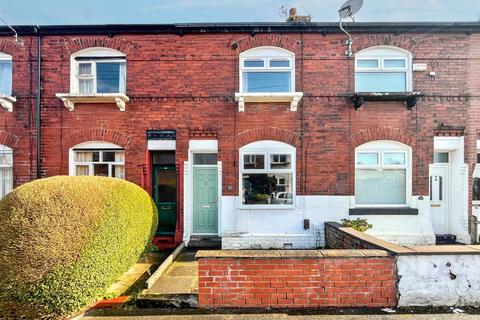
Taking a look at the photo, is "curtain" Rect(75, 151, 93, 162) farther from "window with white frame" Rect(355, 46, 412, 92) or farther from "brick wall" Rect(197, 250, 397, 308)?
"window with white frame" Rect(355, 46, 412, 92)

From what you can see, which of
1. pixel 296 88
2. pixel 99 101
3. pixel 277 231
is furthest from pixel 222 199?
pixel 99 101

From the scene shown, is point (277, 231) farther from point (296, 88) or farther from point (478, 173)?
point (478, 173)

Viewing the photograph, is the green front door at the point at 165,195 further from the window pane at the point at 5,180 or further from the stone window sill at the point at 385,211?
the stone window sill at the point at 385,211

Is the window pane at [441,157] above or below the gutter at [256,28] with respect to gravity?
below

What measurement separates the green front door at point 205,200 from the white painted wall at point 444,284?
519cm

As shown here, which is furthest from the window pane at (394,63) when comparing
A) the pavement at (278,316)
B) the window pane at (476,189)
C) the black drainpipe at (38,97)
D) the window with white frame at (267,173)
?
the black drainpipe at (38,97)

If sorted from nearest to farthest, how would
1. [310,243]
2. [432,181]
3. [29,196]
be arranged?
[29,196], [310,243], [432,181]

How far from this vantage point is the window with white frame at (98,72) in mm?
8023

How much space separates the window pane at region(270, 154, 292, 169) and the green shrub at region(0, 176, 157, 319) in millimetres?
4402

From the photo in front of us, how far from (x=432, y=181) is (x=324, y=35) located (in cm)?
523

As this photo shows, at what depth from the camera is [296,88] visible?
7887 mm

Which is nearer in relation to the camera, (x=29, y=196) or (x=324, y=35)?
(x=29, y=196)

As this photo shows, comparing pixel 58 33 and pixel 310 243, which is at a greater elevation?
pixel 58 33

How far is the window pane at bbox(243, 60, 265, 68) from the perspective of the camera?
798cm
